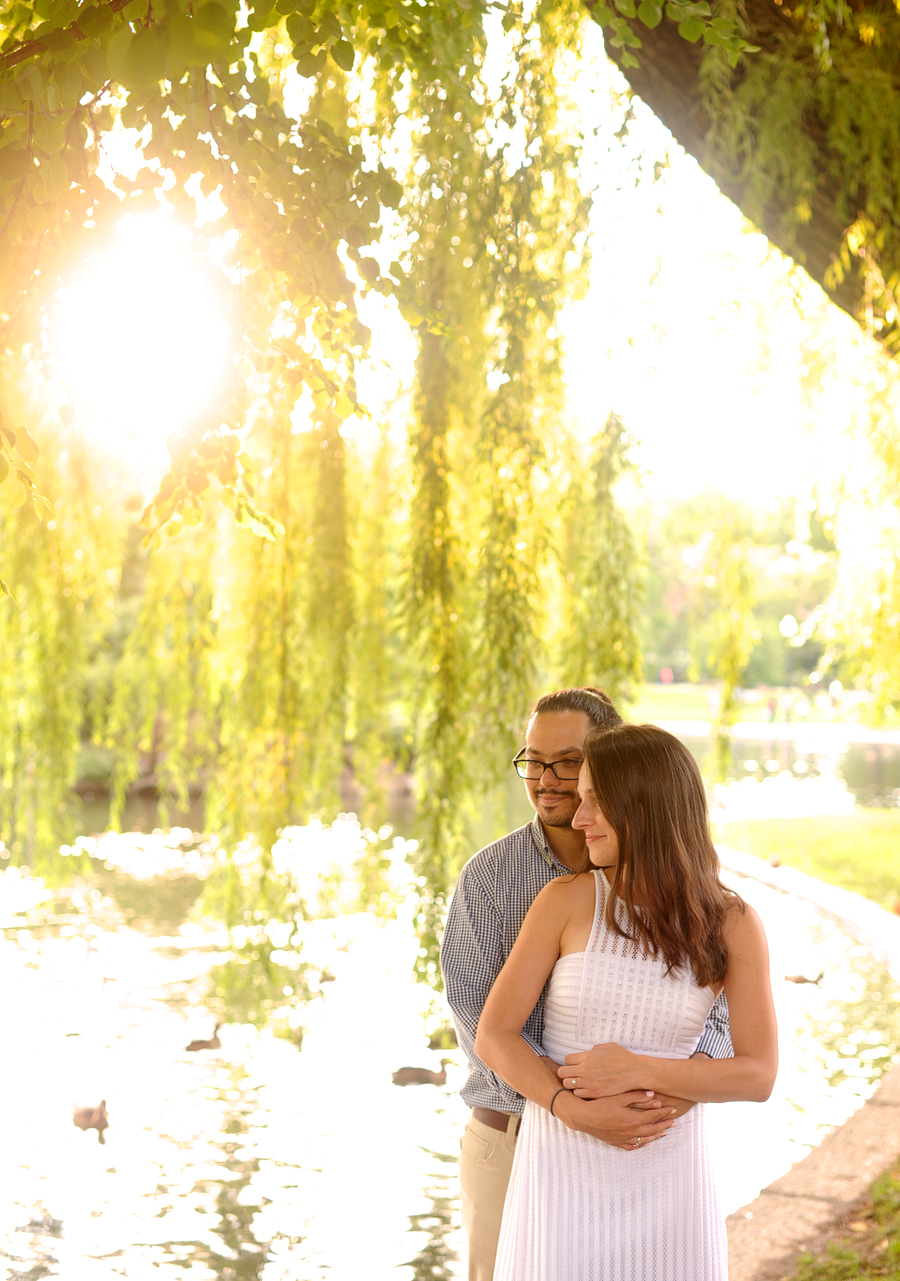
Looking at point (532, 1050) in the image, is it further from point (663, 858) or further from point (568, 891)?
point (663, 858)

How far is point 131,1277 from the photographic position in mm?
4340

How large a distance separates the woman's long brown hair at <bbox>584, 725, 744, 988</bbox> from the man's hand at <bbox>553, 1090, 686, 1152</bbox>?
0.74ft

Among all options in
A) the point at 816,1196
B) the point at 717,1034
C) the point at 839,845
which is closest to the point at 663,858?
the point at 717,1034

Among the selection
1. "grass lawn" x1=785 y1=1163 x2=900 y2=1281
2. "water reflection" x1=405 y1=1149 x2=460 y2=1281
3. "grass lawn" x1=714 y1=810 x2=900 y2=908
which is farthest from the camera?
"grass lawn" x1=714 y1=810 x2=900 y2=908

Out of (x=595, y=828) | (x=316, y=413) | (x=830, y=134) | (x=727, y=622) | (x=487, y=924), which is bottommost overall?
(x=487, y=924)

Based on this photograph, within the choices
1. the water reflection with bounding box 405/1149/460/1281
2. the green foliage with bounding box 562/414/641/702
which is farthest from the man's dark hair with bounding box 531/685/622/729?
the water reflection with bounding box 405/1149/460/1281

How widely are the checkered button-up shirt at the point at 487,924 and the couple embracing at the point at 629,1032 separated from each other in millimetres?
297

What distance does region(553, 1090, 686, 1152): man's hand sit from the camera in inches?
76.1

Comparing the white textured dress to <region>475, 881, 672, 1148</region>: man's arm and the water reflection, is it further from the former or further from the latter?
the water reflection

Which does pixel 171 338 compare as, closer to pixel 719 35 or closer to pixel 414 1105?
pixel 719 35

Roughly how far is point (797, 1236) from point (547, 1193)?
2520 millimetres

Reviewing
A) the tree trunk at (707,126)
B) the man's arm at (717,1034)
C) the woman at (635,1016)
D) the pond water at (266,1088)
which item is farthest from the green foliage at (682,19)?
the pond water at (266,1088)

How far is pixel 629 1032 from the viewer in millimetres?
2018

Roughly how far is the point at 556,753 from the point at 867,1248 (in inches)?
100
